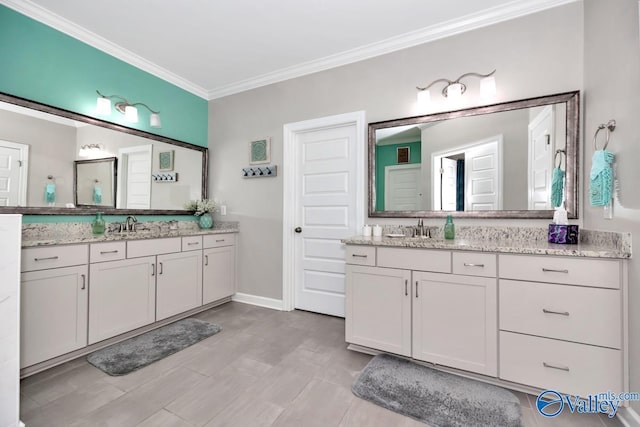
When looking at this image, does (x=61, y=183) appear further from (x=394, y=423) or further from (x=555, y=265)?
(x=555, y=265)

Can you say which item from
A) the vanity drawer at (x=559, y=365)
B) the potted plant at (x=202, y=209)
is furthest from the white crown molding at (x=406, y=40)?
the vanity drawer at (x=559, y=365)

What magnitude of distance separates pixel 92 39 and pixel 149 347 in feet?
9.16

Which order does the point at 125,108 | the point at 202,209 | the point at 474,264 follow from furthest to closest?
the point at 202,209 → the point at 125,108 → the point at 474,264

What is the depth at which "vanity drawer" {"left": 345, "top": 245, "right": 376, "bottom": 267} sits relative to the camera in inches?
86.9

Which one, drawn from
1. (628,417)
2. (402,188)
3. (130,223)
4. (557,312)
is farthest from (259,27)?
(628,417)

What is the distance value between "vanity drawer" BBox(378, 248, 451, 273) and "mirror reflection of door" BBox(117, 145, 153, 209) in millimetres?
2558

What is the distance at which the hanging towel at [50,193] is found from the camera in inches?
92.6

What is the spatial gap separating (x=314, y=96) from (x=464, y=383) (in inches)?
114

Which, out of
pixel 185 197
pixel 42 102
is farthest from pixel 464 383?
pixel 42 102

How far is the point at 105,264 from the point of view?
2.33 m

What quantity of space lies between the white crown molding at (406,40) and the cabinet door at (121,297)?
2333 millimetres

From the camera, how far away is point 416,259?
2.04m

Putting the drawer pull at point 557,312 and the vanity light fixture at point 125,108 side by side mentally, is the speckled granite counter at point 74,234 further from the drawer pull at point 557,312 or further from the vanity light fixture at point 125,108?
the drawer pull at point 557,312

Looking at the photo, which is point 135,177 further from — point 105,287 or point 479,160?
point 479,160
